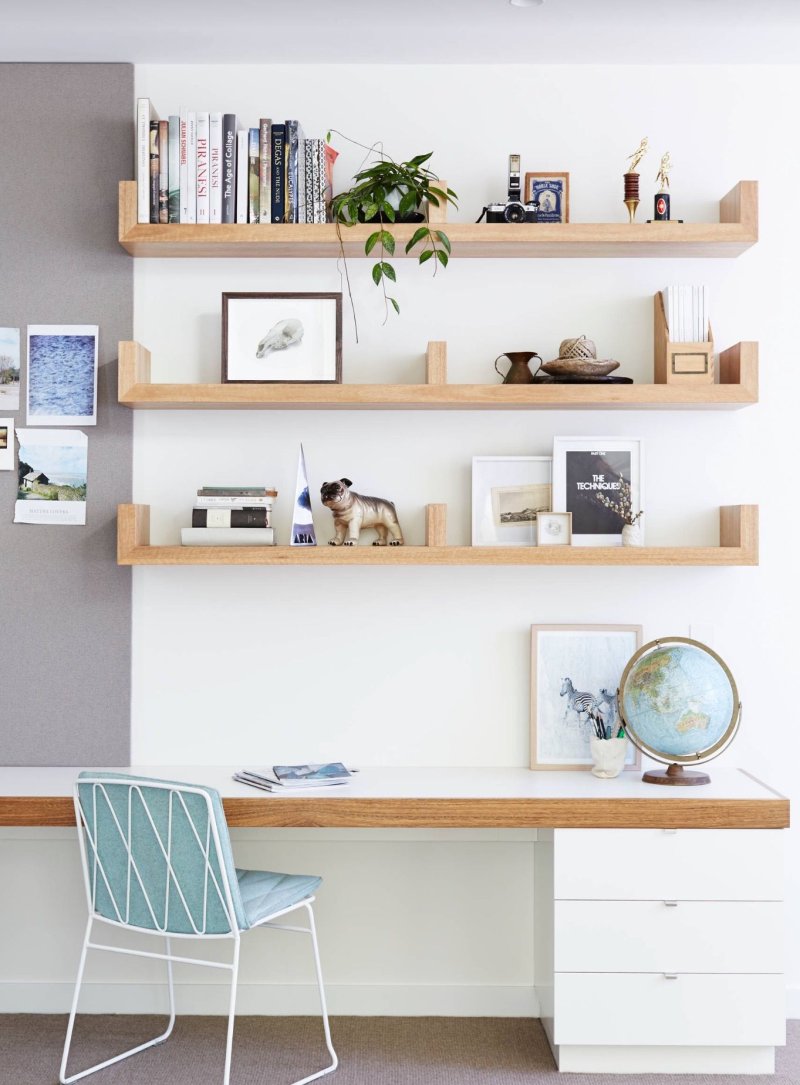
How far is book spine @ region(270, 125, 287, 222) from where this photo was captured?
2.82 meters

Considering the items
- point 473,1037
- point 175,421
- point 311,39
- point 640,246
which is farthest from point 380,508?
point 473,1037

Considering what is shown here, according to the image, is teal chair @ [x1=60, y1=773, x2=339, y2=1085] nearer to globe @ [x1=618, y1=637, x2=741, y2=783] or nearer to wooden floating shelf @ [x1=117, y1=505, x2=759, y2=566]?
wooden floating shelf @ [x1=117, y1=505, x2=759, y2=566]

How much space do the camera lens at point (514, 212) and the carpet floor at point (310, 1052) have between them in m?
2.20

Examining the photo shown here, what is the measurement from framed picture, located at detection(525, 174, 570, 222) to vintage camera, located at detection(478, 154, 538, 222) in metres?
0.05

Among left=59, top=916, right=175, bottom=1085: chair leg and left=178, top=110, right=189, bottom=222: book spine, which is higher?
left=178, top=110, right=189, bottom=222: book spine

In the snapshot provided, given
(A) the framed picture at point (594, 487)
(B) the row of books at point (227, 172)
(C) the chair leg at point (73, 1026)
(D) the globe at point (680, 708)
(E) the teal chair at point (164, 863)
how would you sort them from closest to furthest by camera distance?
(E) the teal chair at point (164, 863), (C) the chair leg at point (73, 1026), (D) the globe at point (680, 708), (B) the row of books at point (227, 172), (A) the framed picture at point (594, 487)

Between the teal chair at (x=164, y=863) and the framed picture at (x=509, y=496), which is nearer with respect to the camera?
the teal chair at (x=164, y=863)

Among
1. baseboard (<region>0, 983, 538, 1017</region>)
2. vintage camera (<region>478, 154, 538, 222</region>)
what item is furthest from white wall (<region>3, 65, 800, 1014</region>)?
vintage camera (<region>478, 154, 538, 222</region>)

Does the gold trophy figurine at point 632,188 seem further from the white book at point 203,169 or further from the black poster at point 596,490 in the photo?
the white book at point 203,169

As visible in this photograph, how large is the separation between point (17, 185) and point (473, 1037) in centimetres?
267

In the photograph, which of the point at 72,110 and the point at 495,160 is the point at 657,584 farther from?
the point at 72,110

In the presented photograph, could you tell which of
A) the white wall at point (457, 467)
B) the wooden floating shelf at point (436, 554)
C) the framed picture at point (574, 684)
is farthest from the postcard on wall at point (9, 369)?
the framed picture at point (574, 684)

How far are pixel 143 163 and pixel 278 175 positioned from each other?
1.17 feet

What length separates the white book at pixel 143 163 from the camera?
2.80 meters
